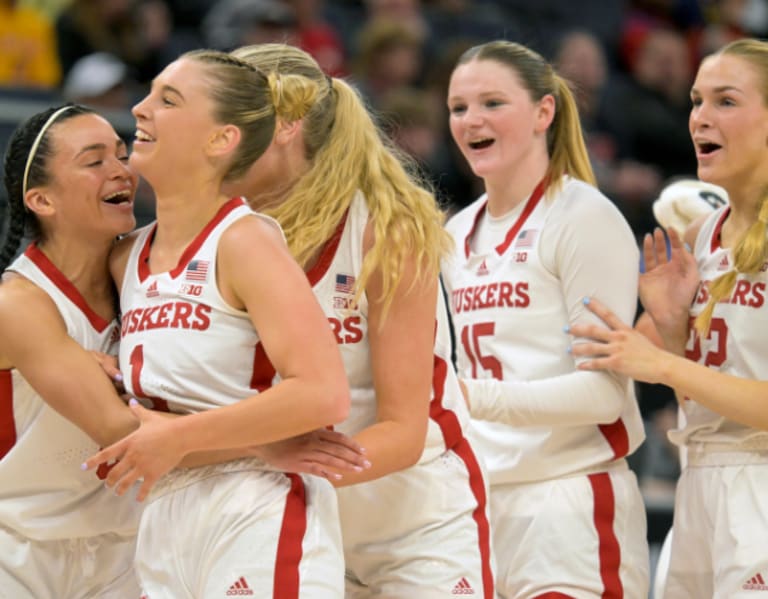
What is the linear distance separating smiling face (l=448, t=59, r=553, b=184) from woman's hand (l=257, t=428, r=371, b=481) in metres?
1.49

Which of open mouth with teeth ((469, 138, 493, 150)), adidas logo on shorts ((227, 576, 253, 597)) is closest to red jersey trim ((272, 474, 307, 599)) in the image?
adidas logo on shorts ((227, 576, 253, 597))

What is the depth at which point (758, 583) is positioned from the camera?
12.6 feet

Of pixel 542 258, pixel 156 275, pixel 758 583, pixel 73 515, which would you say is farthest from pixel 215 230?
pixel 758 583

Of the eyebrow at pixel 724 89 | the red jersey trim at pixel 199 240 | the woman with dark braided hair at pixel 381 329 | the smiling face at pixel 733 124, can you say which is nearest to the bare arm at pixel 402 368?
the woman with dark braided hair at pixel 381 329

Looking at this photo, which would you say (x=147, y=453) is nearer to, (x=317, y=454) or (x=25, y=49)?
(x=317, y=454)

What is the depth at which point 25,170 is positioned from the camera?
12.2 feet

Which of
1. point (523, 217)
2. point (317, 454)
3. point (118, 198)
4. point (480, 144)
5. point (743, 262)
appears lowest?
point (317, 454)

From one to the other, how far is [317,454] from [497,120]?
1608 millimetres

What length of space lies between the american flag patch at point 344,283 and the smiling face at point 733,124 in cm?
120

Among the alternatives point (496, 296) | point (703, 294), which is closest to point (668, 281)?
point (703, 294)

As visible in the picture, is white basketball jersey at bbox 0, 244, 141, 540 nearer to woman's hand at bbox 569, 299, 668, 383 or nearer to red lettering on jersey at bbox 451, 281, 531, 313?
red lettering on jersey at bbox 451, 281, 531, 313

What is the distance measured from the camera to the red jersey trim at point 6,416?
3.62m

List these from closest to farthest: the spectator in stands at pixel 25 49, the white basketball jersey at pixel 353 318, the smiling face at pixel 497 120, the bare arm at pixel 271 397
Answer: the bare arm at pixel 271 397
the white basketball jersey at pixel 353 318
the smiling face at pixel 497 120
the spectator in stands at pixel 25 49

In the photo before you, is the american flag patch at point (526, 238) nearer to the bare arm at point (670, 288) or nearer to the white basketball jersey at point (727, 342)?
the bare arm at point (670, 288)
